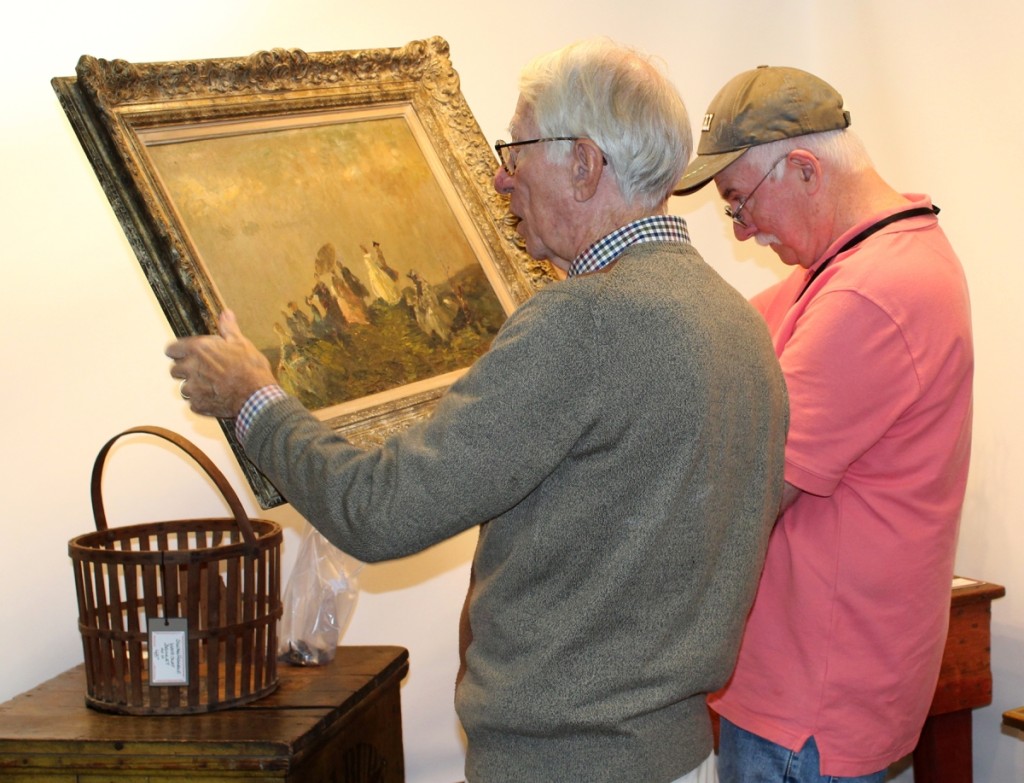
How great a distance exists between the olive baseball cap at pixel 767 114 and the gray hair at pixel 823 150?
0.01 meters

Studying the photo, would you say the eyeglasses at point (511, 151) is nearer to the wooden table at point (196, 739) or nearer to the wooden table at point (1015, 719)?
the wooden table at point (196, 739)

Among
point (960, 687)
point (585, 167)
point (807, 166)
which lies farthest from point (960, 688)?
point (585, 167)

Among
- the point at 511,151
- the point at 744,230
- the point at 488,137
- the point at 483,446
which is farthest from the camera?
the point at 488,137

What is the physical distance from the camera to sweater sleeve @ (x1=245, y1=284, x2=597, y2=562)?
4.50 ft

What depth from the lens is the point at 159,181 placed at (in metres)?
1.93

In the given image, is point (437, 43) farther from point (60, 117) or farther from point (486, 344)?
point (60, 117)

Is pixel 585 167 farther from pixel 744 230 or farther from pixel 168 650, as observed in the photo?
pixel 168 650

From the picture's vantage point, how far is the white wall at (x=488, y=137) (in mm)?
2512

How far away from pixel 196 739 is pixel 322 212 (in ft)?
3.02

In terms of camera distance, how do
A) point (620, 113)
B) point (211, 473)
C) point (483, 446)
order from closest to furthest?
point (483, 446)
point (620, 113)
point (211, 473)

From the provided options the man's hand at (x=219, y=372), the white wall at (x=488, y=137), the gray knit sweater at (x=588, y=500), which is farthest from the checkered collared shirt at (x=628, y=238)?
the white wall at (x=488, y=137)

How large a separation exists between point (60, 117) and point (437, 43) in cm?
86

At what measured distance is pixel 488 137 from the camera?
3242 mm

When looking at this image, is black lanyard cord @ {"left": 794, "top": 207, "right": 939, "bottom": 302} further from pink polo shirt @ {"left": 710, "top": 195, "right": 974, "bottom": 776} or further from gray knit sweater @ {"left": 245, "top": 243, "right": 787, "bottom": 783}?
gray knit sweater @ {"left": 245, "top": 243, "right": 787, "bottom": 783}
